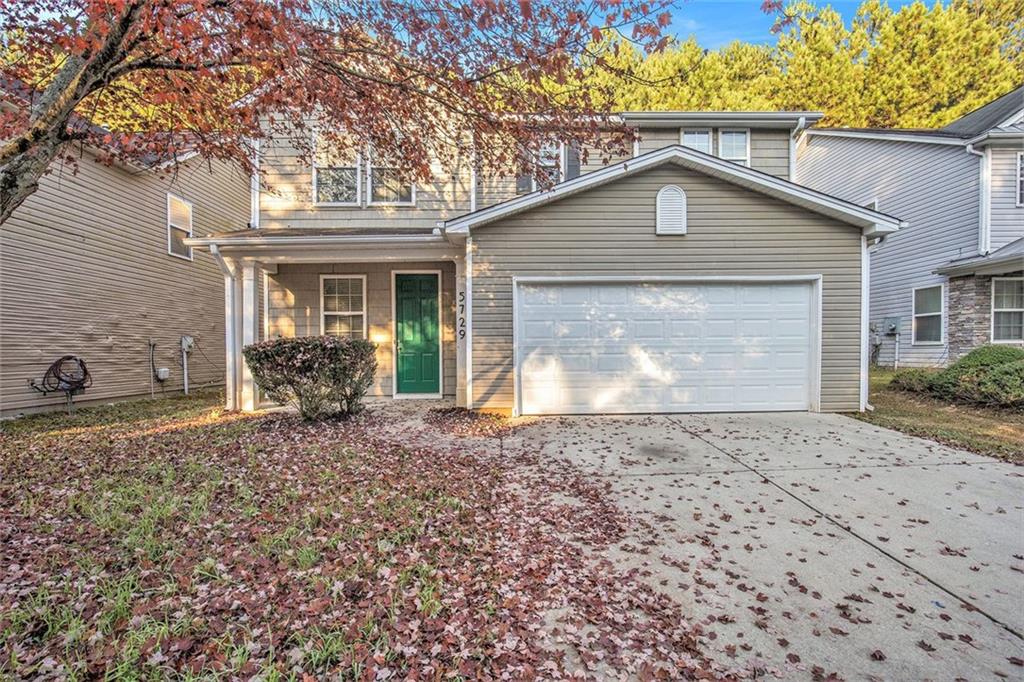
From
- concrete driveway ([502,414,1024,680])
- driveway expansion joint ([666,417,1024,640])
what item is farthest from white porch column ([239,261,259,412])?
driveway expansion joint ([666,417,1024,640])

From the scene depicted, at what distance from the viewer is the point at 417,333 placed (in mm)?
9180

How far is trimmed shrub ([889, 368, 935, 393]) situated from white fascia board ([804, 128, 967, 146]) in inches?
246

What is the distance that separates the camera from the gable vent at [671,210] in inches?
293

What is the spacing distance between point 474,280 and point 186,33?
15.5 feet

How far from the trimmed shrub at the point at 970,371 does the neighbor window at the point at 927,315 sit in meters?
4.38

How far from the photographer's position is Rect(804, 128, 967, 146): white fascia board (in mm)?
11312

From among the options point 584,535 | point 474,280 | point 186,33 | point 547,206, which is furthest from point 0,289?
point 584,535

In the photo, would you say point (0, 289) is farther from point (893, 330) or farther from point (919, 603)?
point (893, 330)

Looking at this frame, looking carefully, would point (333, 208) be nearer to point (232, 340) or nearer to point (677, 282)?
point (232, 340)

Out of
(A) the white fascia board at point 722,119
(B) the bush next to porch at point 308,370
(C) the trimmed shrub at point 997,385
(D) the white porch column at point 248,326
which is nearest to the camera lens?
(B) the bush next to porch at point 308,370

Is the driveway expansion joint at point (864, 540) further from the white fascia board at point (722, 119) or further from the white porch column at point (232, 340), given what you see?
the white porch column at point (232, 340)

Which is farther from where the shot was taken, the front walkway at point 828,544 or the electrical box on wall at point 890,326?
the electrical box on wall at point 890,326

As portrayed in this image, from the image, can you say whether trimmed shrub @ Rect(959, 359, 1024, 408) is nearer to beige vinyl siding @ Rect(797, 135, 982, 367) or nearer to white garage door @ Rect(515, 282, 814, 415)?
white garage door @ Rect(515, 282, 814, 415)

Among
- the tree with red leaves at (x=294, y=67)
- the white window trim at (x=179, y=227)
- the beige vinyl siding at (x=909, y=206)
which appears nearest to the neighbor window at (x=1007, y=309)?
the beige vinyl siding at (x=909, y=206)
